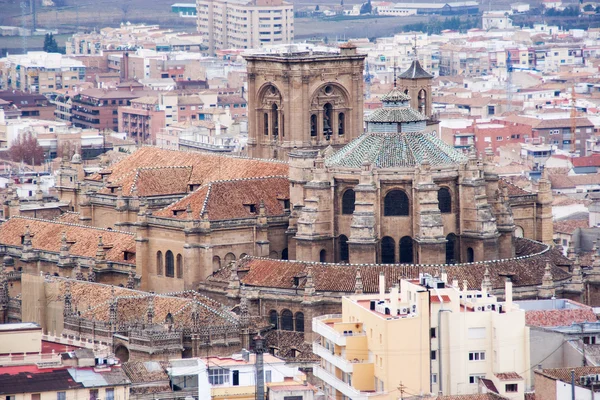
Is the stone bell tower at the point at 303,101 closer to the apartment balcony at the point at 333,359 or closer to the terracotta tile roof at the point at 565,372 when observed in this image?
the apartment balcony at the point at 333,359

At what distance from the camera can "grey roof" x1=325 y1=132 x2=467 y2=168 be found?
136 metres

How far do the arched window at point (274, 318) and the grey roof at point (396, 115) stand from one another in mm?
13007

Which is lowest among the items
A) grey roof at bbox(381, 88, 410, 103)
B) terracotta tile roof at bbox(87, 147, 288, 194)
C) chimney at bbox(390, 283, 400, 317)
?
chimney at bbox(390, 283, 400, 317)

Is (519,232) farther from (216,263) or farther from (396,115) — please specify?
(216,263)

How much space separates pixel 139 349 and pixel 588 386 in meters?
29.5

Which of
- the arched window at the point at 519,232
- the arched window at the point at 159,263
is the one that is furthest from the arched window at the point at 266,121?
the arched window at the point at 159,263

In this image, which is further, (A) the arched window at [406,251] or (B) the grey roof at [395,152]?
(B) the grey roof at [395,152]

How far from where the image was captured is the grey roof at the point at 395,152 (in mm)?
135625

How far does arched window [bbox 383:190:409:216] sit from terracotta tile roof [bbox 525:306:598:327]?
57.3ft

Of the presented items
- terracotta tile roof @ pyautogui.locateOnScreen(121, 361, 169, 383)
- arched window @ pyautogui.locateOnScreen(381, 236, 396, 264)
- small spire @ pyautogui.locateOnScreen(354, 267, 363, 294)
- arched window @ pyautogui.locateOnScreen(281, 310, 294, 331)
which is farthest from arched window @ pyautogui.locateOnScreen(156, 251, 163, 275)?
terracotta tile roof @ pyautogui.locateOnScreen(121, 361, 169, 383)

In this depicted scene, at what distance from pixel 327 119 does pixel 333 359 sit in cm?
4393

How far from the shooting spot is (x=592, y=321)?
118 m

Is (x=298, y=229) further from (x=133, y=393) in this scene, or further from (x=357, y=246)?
(x=133, y=393)

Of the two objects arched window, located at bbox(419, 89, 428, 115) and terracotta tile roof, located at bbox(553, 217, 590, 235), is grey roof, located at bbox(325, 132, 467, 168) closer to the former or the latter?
arched window, located at bbox(419, 89, 428, 115)
